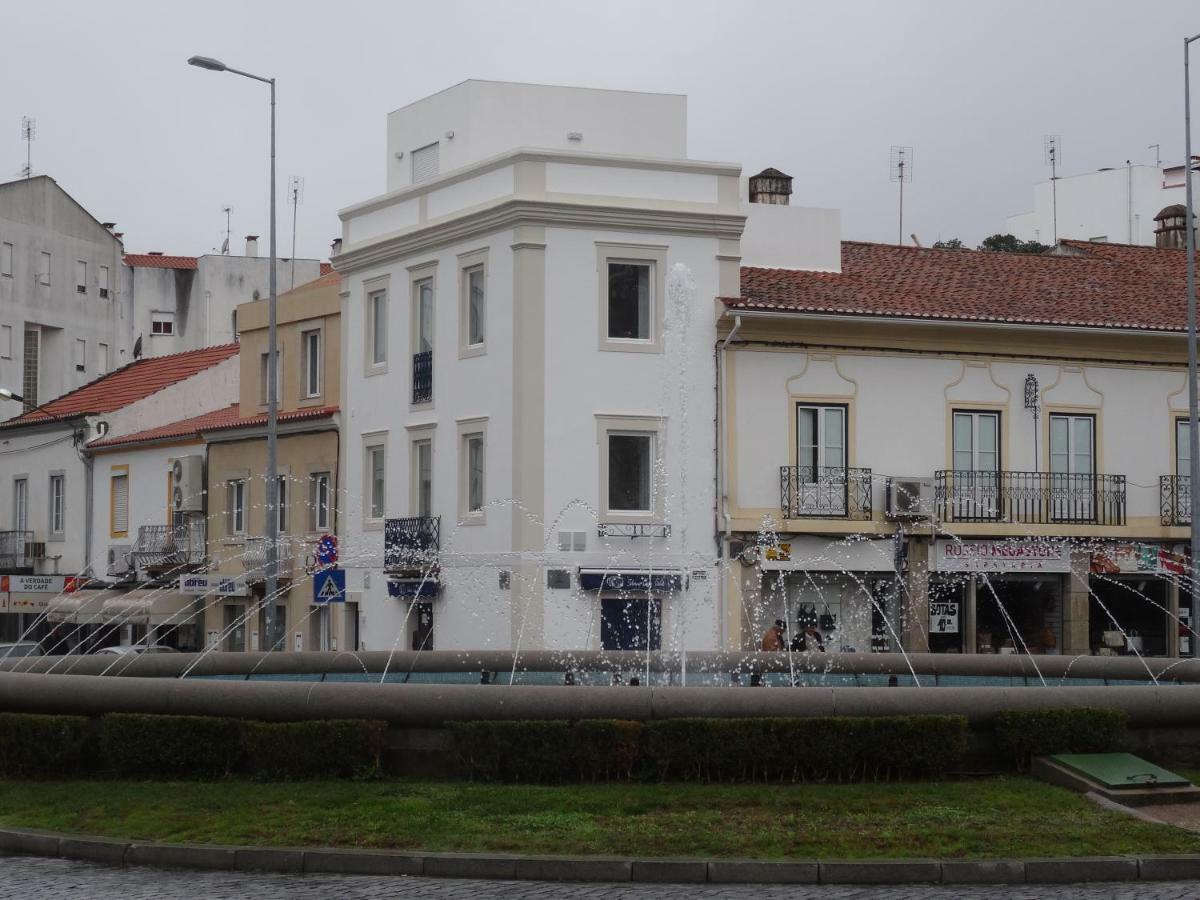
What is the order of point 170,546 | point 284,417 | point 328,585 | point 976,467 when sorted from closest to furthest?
point 328,585 → point 976,467 → point 284,417 → point 170,546

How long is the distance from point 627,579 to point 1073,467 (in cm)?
991

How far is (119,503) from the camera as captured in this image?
5081cm

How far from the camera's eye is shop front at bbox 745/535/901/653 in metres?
35.7

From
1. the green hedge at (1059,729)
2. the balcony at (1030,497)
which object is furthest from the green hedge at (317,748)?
the balcony at (1030,497)

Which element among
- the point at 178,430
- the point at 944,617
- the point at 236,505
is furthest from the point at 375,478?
the point at 944,617

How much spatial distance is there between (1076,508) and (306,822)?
83.7 ft

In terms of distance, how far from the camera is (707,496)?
35438 mm

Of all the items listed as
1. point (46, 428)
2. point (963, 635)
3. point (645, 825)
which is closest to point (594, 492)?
point (963, 635)

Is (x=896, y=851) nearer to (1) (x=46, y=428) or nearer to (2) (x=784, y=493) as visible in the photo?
(2) (x=784, y=493)

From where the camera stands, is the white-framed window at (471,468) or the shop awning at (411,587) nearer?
the white-framed window at (471,468)

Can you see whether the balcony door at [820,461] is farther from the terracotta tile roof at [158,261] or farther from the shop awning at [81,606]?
the terracotta tile roof at [158,261]

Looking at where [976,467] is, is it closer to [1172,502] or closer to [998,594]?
[998,594]

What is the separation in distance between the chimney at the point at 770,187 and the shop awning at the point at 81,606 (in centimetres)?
1900

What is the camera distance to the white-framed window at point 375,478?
3941cm
